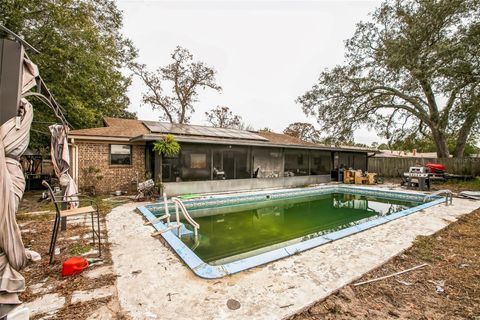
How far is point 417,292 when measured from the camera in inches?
102

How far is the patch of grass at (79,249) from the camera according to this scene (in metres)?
3.48

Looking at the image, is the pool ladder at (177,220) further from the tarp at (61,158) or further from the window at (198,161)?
the window at (198,161)

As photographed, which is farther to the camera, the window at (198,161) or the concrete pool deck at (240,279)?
the window at (198,161)

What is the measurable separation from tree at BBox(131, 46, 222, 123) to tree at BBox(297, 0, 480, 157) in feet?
29.4

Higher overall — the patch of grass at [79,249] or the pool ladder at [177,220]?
the pool ladder at [177,220]

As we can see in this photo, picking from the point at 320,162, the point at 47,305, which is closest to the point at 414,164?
the point at 320,162

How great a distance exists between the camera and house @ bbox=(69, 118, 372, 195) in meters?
8.59

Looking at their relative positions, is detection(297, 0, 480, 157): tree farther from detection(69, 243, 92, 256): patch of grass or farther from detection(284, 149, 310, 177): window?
detection(69, 243, 92, 256): patch of grass

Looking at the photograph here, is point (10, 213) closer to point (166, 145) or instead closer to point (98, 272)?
point (98, 272)

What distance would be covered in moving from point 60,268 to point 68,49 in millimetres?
10098

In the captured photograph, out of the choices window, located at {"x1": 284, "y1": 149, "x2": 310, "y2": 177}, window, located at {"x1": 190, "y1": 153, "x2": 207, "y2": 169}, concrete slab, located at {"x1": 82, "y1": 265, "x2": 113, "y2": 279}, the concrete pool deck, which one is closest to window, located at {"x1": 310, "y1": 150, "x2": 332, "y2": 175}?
window, located at {"x1": 284, "y1": 149, "x2": 310, "y2": 177}

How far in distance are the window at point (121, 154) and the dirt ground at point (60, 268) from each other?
383 cm

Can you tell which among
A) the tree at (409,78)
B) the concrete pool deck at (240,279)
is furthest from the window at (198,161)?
→ the tree at (409,78)

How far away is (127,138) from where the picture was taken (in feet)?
30.0
